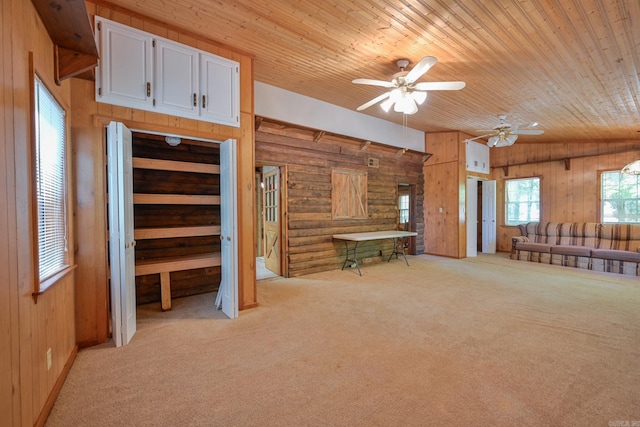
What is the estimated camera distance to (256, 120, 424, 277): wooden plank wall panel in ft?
16.3

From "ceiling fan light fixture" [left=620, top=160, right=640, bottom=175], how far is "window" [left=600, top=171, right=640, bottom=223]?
0.38m

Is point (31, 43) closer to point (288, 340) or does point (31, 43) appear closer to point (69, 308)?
point (69, 308)

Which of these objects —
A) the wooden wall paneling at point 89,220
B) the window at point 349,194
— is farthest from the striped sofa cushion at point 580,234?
the wooden wall paneling at point 89,220

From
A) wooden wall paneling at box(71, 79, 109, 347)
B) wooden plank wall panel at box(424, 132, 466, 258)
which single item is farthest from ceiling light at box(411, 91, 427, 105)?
wooden plank wall panel at box(424, 132, 466, 258)

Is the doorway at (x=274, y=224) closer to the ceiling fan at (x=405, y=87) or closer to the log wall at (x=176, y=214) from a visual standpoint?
the log wall at (x=176, y=214)

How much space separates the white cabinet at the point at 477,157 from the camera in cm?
729

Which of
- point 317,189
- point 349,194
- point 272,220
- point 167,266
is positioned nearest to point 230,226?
point 167,266

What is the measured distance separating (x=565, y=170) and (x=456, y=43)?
617cm

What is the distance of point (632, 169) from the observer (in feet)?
19.3

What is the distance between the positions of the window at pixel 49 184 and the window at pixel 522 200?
941cm

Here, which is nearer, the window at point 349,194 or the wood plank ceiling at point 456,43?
the wood plank ceiling at point 456,43

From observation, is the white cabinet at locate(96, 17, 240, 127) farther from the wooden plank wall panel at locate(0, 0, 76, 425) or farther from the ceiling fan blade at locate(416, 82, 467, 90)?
the ceiling fan blade at locate(416, 82, 467, 90)

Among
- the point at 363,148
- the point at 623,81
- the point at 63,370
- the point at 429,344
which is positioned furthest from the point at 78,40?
the point at 623,81

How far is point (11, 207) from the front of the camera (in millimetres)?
1422
